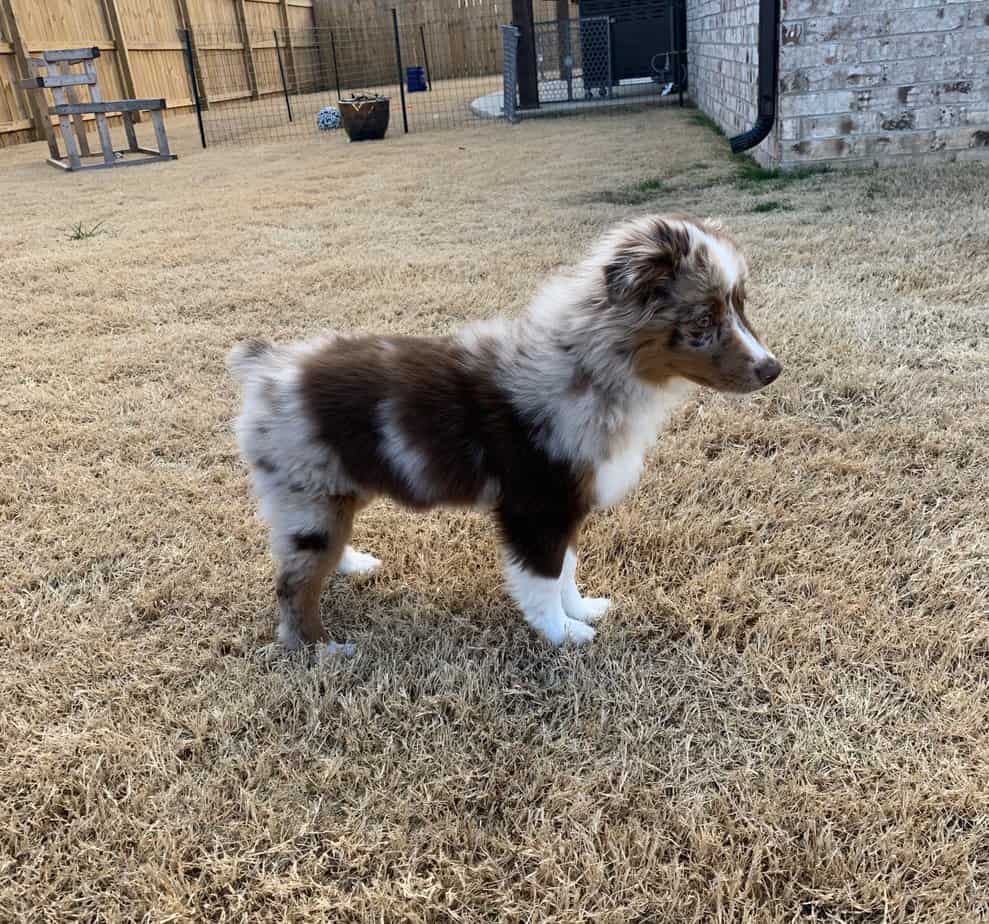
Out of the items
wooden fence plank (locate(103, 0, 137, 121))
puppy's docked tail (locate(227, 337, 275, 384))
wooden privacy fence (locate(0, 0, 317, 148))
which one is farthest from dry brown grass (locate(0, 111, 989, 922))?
wooden fence plank (locate(103, 0, 137, 121))

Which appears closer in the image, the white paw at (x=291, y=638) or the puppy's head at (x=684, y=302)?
the puppy's head at (x=684, y=302)

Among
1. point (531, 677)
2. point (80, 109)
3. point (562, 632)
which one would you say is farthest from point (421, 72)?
point (531, 677)

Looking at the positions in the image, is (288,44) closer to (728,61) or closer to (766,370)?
(728,61)

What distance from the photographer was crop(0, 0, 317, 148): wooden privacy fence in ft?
44.8

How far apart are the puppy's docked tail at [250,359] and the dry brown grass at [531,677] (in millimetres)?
725

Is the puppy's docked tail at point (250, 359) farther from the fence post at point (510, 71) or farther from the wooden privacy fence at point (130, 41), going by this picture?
the fence post at point (510, 71)

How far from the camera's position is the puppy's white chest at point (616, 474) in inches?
80.6

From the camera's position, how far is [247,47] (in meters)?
21.7

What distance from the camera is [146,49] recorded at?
668 inches

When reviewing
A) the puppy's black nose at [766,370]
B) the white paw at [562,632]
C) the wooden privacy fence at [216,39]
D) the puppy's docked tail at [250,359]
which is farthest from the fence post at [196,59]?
the puppy's black nose at [766,370]

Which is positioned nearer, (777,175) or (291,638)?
(291,638)

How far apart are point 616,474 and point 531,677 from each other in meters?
0.61

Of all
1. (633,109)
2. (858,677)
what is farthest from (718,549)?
(633,109)

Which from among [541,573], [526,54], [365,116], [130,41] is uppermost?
[130,41]
